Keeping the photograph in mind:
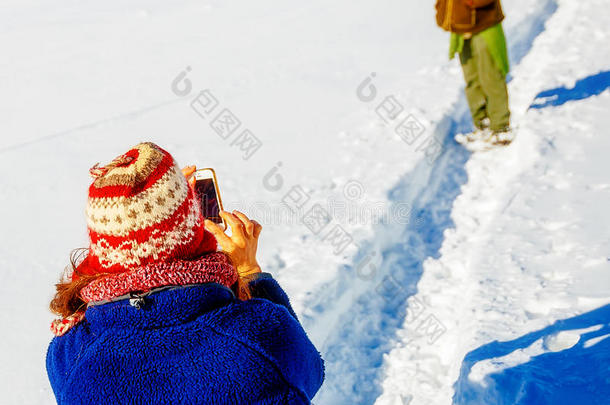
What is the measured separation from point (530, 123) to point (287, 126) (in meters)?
1.94

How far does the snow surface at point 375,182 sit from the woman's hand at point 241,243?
122 centimetres

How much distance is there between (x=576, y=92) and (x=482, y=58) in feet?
3.63

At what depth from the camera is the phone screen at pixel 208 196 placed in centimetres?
156

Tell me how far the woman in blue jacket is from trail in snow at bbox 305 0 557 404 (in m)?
1.43

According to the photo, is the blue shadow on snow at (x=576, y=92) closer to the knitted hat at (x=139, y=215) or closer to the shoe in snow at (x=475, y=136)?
the shoe in snow at (x=475, y=136)

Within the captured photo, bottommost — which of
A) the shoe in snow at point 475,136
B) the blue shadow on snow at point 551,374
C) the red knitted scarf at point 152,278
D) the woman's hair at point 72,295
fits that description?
the shoe in snow at point 475,136

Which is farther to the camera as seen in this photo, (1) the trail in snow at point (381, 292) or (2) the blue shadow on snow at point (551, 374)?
(1) the trail in snow at point (381, 292)

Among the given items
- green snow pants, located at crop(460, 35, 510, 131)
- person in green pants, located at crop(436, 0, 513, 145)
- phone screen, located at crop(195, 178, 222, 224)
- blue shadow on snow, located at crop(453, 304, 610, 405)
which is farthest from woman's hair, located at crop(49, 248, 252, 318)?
green snow pants, located at crop(460, 35, 510, 131)

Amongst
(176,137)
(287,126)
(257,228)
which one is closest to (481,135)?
(287,126)

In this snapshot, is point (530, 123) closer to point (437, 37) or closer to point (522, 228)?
point (522, 228)

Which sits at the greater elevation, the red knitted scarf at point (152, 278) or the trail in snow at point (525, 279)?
the red knitted scarf at point (152, 278)

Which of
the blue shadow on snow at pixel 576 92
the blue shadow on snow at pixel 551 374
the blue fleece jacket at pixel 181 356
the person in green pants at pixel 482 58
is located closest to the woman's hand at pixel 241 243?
the blue fleece jacket at pixel 181 356

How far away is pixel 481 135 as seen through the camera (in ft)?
13.3

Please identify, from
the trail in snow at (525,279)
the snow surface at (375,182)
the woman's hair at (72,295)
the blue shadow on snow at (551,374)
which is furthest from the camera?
the snow surface at (375,182)
